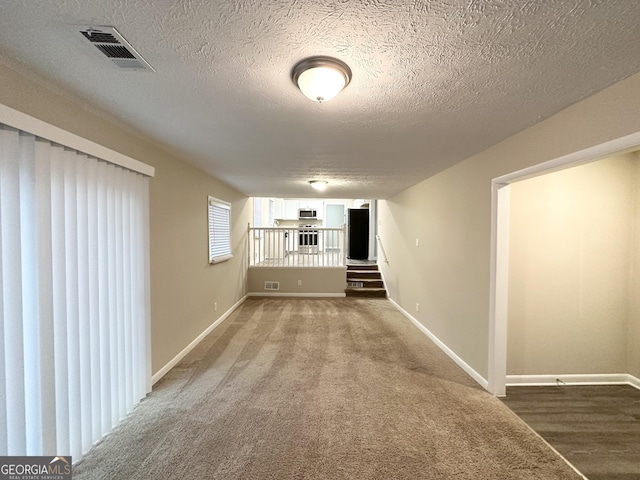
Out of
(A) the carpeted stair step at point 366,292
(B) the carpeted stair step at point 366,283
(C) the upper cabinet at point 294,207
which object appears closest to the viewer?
(A) the carpeted stair step at point 366,292

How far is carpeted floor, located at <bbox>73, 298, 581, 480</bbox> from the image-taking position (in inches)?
62.7

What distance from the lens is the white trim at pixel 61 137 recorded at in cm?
127

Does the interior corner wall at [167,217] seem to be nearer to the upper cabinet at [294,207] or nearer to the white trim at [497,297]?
the white trim at [497,297]

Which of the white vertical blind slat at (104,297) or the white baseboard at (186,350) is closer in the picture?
the white vertical blind slat at (104,297)

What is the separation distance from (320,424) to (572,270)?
279cm

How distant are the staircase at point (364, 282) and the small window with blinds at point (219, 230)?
2984 mm

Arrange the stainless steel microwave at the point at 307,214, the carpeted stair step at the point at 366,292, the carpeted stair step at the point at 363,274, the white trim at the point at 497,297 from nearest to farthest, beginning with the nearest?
1. the white trim at the point at 497,297
2. the carpeted stair step at the point at 366,292
3. the carpeted stair step at the point at 363,274
4. the stainless steel microwave at the point at 307,214

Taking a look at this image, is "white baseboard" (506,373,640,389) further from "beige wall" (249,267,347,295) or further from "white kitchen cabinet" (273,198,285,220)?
"white kitchen cabinet" (273,198,285,220)

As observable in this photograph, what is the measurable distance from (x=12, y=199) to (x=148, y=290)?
48.0 inches

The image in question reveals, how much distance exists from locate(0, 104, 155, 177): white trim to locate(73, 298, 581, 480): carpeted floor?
1.97 metres

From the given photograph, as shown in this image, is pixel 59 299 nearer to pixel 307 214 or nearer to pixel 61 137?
pixel 61 137

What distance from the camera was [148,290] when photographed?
2.36 meters

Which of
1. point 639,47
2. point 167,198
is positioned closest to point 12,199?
point 167,198

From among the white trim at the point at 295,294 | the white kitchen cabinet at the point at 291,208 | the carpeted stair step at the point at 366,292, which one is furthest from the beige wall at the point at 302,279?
the white kitchen cabinet at the point at 291,208
